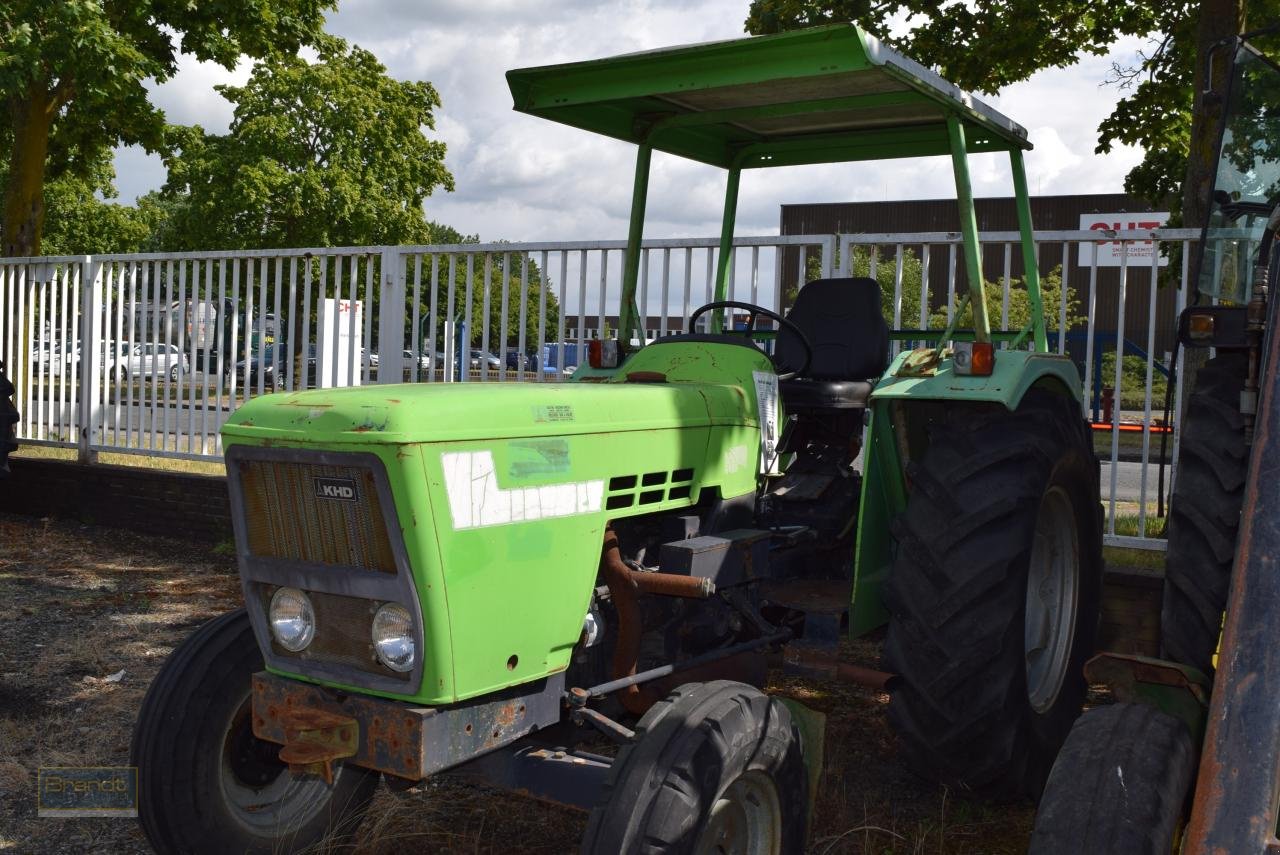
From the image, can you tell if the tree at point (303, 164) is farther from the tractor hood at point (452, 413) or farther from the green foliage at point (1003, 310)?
the tractor hood at point (452, 413)

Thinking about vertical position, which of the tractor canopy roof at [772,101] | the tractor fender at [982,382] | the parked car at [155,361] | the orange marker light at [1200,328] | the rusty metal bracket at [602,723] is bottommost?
the rusty metal bracket at [602,723]

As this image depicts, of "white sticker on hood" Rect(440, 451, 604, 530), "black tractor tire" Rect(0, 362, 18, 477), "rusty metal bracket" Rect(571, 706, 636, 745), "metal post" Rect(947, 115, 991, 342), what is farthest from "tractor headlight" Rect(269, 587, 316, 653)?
"black tractor tire" Rect(0, 362, 18, 477)

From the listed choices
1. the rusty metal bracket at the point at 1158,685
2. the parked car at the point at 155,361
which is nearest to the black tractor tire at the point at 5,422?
the parked car at the point at 155,361

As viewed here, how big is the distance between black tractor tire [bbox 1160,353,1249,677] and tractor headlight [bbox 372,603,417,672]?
6.83ft

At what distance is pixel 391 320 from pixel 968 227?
477cm

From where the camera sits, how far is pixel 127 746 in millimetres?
4316

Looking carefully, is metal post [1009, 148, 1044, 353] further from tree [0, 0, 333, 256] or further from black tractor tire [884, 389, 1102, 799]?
tree [0, 0, 333, 256]

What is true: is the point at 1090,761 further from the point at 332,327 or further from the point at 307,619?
the point at 332,327

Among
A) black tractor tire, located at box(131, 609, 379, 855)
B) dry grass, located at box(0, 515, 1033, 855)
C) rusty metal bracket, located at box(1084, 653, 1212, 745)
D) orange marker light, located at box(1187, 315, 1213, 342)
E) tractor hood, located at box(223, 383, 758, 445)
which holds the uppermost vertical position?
orange marker light, located at box(1187, 315, 1213, 342)

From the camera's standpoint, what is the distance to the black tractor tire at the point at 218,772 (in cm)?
310

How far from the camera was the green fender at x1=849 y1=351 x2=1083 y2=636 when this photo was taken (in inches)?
147

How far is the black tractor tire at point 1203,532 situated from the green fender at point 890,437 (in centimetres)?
54

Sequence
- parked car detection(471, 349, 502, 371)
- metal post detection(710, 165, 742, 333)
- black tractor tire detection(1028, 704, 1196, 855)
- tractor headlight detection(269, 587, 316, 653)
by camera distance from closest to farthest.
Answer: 1. black tractor tire detection(1028, 704, 1196, 855)
2. tractor headlight detection(269, 587, 316, 653)
3. metal post detection(710, 165, 742, 333)
4. parked car detection(471, 349, 502, 371)

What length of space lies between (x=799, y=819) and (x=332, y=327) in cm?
592
